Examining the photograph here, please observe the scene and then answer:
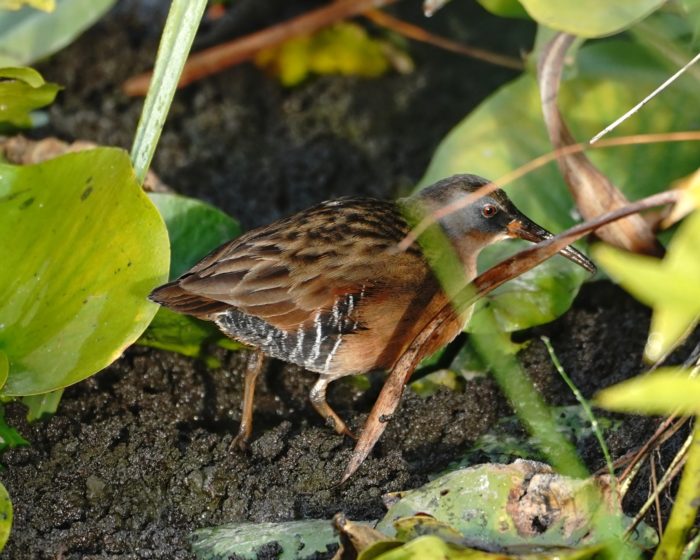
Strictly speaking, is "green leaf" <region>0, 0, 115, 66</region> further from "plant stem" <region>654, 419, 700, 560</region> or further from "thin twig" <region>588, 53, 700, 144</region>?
"plant stem" <region>654, 419, 700, 560</region>

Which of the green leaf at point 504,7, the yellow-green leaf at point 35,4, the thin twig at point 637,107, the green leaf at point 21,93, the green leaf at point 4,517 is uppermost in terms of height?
the thin twig at point 637,107

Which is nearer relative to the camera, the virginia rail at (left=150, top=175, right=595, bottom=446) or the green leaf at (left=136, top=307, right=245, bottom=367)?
the virginia rail at (left=150, top=175, right=595, bottom=446)

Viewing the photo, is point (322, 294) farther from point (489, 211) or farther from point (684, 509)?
point (684, 509)

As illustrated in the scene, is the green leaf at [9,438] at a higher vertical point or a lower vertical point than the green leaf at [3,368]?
lower

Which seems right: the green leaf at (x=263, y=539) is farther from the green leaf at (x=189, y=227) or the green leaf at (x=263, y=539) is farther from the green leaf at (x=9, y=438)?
the green leaf at (x=189, y=227)

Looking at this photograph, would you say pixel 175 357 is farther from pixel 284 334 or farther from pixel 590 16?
pixel 590 16

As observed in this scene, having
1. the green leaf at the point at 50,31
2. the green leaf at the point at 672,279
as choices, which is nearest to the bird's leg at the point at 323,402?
the green leaf at the point at 672,279

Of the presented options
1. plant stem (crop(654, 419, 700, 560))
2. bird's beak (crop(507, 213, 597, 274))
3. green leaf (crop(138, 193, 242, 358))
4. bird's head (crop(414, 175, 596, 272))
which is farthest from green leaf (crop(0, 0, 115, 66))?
plant stem (crop(654, 419, 700, 560))
